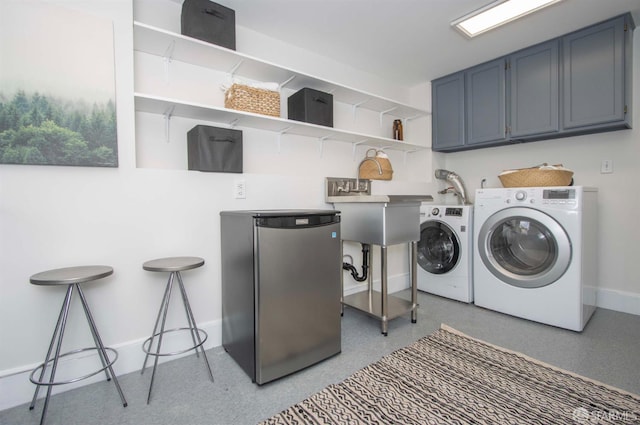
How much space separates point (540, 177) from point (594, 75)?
0.93 meters

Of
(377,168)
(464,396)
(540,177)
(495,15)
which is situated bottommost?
(464,396)

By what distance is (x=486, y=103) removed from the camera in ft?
9.73

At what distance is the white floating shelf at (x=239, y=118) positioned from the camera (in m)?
1.79

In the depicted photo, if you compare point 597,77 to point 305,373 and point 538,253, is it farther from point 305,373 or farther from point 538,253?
point 305,373

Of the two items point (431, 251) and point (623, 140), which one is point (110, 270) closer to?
point (431, 251)

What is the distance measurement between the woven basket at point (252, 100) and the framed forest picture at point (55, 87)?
681 mm

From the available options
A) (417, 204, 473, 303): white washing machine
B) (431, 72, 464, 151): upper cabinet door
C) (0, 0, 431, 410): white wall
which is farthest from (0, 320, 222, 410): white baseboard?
(431, 72, 464, 151): upper cabinet door

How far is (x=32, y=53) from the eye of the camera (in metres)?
1.42

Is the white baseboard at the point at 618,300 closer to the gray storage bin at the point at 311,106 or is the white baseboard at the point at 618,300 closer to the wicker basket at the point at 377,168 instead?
the wicker basket at the point at 377,168

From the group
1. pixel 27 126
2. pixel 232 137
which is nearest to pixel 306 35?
pixel 232 137

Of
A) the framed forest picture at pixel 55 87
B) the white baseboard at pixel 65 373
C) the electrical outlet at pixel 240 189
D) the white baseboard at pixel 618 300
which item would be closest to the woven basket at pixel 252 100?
the electrical outlet at pixel 240 189

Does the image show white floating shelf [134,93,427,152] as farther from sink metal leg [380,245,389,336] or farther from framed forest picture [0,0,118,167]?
sink metal leg [380,245,389,336]

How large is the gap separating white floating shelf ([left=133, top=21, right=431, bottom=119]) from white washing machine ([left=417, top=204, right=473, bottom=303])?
1.29 metres

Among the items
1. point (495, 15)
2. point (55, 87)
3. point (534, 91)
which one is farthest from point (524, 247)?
point (55, 87)
